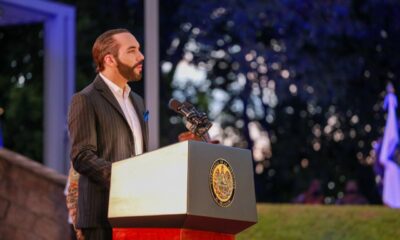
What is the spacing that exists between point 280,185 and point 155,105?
425 inches

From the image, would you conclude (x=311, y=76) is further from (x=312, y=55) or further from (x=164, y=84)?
(x=164, y=84)

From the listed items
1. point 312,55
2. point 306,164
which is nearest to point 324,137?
point 306,164

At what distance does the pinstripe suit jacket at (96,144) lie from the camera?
3.41 metres

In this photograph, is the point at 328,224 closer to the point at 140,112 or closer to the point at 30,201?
the point at 30,201

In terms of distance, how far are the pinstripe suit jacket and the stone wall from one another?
5.22m

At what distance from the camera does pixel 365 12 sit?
17.0m

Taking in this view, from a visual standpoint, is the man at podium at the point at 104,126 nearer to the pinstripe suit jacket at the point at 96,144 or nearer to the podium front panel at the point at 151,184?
the pinstripe suit jacket at the point at 96,144

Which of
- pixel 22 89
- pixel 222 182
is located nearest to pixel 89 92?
pixel 222 182

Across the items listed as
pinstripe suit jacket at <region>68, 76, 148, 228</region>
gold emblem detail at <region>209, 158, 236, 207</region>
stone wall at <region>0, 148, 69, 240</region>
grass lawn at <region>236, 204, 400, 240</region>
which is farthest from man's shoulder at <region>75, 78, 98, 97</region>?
grass lawn at <region>236, 204, 400, 240</region>

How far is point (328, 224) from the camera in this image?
916 centimetres

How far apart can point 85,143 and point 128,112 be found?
27 cm

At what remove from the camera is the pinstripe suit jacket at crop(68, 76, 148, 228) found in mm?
3412

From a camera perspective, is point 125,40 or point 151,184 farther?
point 125,40

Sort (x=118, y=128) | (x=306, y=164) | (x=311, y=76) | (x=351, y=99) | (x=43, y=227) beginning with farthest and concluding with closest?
1. (x=306, y=164)
2. (x=351, y=99)
3. (x=311, y=76)
4. (x=43, y=227)
5. (x=118, y=128)
